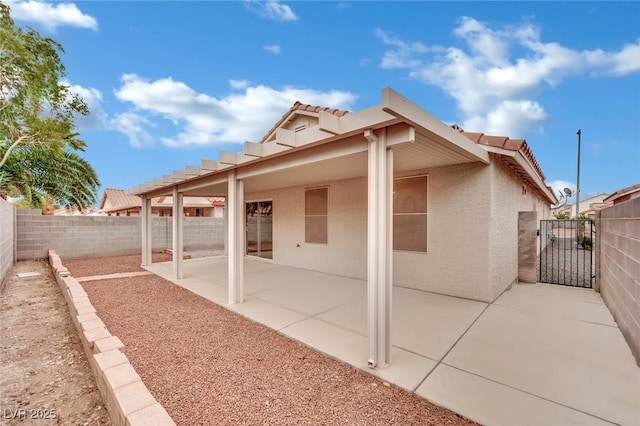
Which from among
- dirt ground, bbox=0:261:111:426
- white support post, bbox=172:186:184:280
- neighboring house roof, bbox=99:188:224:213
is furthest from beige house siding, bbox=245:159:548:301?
neighboring house roof, bbox=99:188:224:213

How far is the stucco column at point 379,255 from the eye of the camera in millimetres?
3119

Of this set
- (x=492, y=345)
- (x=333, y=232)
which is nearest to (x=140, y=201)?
(x=333, y=232)

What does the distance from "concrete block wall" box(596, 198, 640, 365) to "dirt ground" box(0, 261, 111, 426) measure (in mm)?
5711

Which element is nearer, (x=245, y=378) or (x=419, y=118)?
(x=419, y=118)

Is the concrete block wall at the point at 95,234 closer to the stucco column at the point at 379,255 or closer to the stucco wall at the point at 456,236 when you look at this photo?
the stucco wall at the point at 456,236

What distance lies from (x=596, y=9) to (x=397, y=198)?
254 inches

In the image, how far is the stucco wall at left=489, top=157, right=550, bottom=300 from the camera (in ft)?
17.7

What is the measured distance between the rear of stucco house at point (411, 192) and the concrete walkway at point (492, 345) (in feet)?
2.26

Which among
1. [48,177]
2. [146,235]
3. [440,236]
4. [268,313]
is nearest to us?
[268,313]

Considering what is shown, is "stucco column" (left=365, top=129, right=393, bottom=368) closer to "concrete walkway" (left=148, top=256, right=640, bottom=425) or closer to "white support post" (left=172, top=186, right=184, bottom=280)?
"concrete walkway" (left=148, top=256, right=640, bottom=425)

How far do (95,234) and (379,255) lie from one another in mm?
13305

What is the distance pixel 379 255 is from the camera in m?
3.14

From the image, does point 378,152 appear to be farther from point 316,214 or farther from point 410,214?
point 316,214

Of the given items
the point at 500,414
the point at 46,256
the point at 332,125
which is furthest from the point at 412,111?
the point at 46,256
